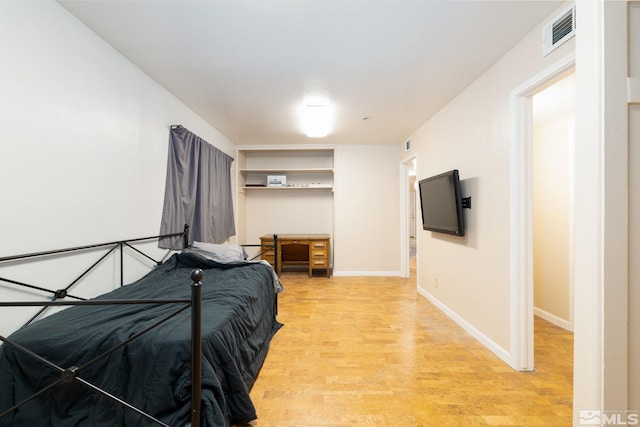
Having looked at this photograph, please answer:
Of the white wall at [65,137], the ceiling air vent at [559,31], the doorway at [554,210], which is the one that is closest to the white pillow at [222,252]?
the white wall at [65,137]

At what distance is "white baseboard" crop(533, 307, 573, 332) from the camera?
258cm

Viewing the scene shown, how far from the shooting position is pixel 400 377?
1.79m

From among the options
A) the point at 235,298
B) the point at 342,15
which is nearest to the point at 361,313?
the point at 235,298

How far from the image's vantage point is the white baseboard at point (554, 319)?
258cm

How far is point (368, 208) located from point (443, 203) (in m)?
2.00

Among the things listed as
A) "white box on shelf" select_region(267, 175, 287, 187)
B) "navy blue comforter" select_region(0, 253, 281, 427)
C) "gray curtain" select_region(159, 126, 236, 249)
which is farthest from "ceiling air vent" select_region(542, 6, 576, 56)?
"white box on shelf" select_region(267, 175, 287, 187)

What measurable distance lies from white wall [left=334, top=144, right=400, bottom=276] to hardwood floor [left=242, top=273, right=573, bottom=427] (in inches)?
72.8

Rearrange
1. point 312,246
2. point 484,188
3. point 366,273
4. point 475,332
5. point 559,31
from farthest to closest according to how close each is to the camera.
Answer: point 366,273
point 312,246
point 475,332
point 484,188
point 559,31

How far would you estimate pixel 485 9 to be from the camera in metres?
1.54

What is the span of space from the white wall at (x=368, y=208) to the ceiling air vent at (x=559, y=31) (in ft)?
10.2

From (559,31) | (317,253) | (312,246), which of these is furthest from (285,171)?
(559,31)

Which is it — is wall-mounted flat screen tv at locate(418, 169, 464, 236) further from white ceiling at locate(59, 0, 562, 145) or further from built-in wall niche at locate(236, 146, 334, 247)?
built-in wall niche at locate(236, 146, 334, 247)

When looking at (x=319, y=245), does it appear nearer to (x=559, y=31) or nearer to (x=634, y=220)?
(x=559, y=31)

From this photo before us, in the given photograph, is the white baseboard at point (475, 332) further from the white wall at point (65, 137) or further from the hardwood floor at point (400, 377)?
the white wall at point (65, 137)
